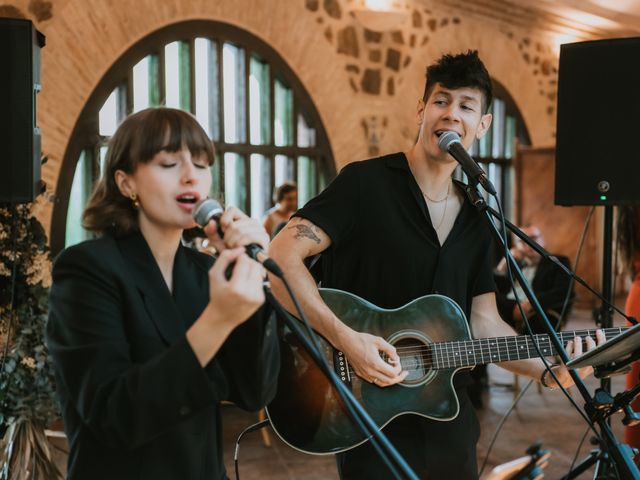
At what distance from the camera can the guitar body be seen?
2096 millimetres

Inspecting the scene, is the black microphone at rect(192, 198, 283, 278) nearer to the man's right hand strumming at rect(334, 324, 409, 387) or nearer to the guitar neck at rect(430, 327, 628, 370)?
the man's right hand strumming at rect(334, 324, 409, 387)

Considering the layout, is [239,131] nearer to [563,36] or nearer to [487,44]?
[487,44]

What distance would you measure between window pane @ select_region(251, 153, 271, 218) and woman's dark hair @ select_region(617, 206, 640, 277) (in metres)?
4.43

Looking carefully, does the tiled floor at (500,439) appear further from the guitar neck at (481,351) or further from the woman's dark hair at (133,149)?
the woman's dark hair at (133,149)

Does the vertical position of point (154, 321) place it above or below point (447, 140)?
below

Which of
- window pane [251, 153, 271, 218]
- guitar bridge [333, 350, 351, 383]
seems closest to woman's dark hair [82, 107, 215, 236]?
guitar bridge [333, 350, 351, 383]

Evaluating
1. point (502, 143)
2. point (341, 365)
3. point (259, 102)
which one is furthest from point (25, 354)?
point (502, 143)

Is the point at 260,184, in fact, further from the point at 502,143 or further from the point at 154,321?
the point at 154,321

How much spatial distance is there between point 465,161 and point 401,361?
2.24 ft

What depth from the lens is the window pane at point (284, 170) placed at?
7301 millimetres

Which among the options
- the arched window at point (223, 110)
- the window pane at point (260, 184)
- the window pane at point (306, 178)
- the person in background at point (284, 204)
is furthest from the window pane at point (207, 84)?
the window pane at point (306, 178)

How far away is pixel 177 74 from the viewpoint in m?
6.40

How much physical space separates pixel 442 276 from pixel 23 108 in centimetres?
152

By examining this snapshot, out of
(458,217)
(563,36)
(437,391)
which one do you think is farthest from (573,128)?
(563,36)
